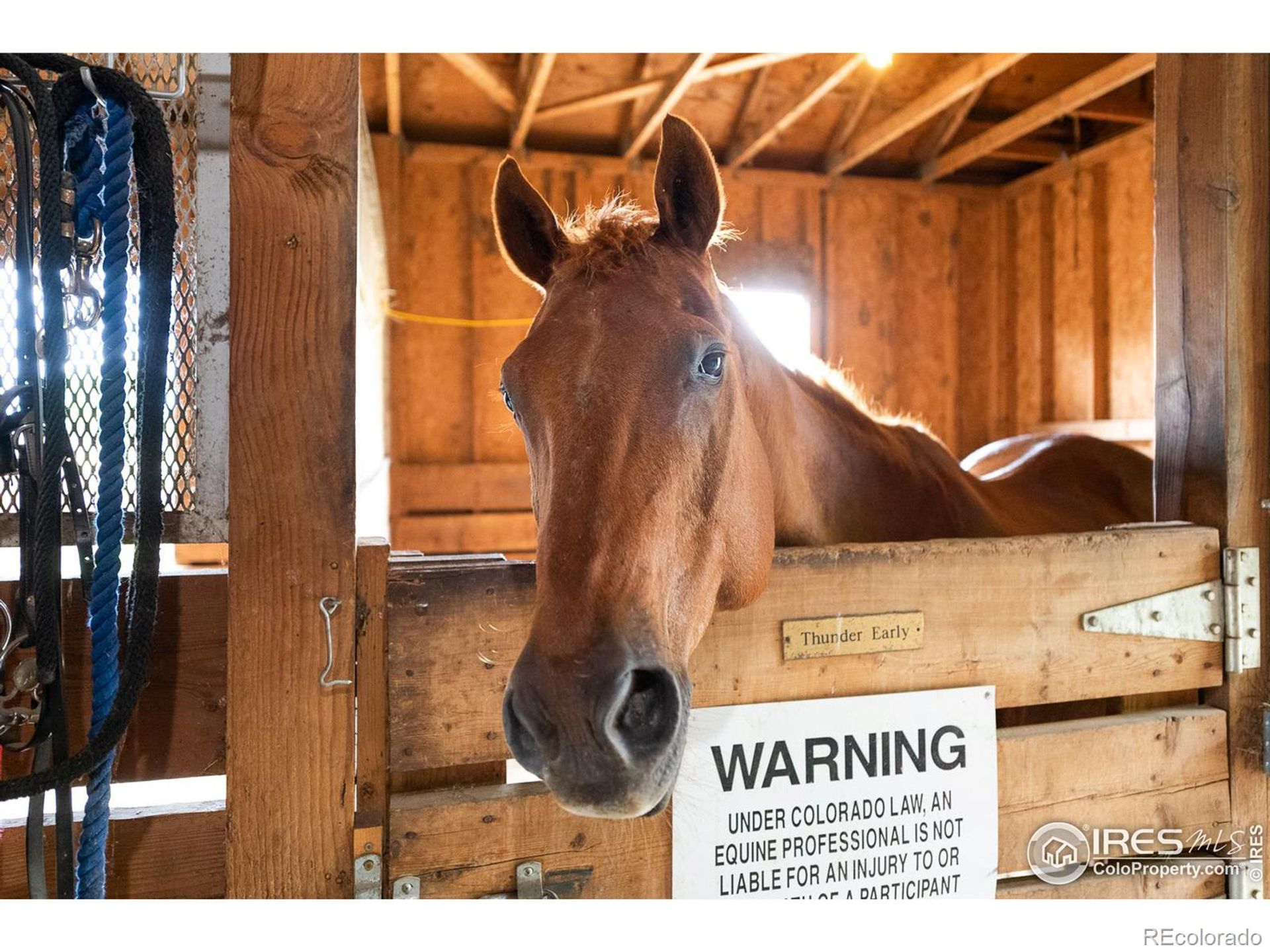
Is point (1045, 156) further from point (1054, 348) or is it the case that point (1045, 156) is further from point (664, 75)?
point (664, 75)

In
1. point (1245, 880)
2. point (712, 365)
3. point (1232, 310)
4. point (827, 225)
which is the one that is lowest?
point (1245, 880)

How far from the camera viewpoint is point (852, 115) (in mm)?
6879

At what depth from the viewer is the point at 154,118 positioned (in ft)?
3.19

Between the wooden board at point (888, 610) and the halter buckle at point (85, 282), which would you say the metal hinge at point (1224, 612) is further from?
the halter buckle at point (85, 282)

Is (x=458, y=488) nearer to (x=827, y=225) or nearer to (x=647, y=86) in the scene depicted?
(x=647, y=86)

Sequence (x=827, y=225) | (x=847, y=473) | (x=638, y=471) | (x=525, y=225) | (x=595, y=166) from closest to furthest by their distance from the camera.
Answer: (x=638, y=471) < (x=525, y=225) < (x=847, y=473) < (x=595, y=166) < (x=827, y=225)

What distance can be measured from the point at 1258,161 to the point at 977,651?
1094mm

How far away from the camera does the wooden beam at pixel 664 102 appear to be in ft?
17.3

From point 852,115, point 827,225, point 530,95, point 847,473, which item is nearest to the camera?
point 847,473

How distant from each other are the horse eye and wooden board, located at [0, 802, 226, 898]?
Answer: 0.94m

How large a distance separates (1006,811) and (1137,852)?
28 cm

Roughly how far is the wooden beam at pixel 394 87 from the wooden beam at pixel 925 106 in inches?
152

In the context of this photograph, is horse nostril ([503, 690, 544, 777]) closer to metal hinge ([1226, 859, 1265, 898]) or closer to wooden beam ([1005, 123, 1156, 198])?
metal hinge ([1226, 859, 1265, 898])

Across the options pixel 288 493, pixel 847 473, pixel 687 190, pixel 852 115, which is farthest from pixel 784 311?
pixel 288 493
